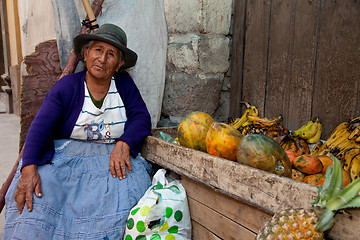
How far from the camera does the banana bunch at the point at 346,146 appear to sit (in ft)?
5.58

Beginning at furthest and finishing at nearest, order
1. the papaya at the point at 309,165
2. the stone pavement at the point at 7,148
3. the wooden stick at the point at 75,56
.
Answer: the stone pavement at the point at 7,148 → the wooden stick at the point at 75,56 → the papaya at the point at 309,165

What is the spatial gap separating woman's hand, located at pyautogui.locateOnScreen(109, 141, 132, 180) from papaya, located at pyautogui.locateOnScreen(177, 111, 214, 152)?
424mm

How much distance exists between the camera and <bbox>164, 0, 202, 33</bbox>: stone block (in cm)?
280

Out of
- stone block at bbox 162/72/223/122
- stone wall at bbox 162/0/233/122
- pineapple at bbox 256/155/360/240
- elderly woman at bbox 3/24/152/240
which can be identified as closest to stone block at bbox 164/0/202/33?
stone wall at bbox 162/0/233/122

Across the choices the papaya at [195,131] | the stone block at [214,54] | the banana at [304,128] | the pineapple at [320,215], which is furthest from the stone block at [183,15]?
the pineapple at [320,215]

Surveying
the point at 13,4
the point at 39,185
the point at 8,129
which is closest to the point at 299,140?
the point at 39,185

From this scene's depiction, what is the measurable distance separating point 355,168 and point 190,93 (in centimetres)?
160

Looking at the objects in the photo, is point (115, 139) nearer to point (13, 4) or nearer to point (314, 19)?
point (314, 19)

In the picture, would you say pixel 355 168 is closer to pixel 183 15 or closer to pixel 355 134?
pixel 355 134

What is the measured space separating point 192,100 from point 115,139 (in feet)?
3.04

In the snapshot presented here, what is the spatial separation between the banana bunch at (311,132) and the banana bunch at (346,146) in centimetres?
9

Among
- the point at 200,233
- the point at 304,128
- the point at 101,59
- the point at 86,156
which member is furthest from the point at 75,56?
the point at 304,128

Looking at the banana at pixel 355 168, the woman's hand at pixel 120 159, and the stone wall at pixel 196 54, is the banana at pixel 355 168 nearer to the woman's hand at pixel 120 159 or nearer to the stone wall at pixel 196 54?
the woman's hand at pixel 120 159

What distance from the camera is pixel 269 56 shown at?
2.66 meters
